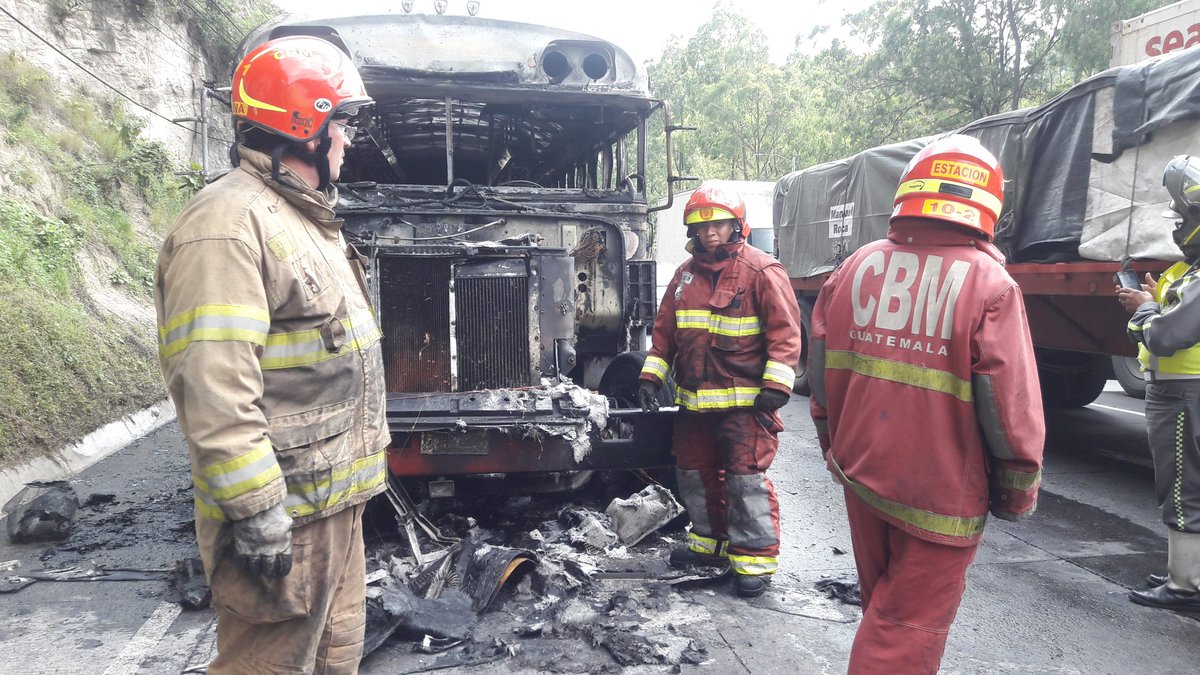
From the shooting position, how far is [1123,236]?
16.8ft

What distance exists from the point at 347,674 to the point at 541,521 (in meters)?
2.37

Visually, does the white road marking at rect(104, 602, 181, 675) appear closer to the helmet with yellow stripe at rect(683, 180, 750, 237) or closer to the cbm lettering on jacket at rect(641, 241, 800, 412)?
the cbm lettering on jacket at rect(641, 241, 800, 412)

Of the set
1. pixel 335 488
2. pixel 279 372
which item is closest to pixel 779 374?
pixel 335 488

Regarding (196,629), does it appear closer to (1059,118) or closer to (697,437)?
(697,437)

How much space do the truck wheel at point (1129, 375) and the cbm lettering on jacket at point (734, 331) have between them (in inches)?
268

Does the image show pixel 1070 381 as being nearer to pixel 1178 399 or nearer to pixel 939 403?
pixel 1178 399

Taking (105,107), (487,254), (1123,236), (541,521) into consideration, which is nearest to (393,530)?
(541,521)

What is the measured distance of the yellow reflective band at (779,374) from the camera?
12.3 ft

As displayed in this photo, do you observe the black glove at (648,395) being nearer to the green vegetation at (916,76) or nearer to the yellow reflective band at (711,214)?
the yellow reflective band at (711,214)

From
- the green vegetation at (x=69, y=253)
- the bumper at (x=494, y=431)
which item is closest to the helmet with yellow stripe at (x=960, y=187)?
the bumper at (x=494, y=431)

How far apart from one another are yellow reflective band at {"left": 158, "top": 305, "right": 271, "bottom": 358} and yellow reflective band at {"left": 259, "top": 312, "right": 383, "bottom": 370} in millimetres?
93

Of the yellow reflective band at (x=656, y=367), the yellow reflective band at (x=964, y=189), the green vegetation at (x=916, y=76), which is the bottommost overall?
the yellow reflective band at (x=656, y=367)

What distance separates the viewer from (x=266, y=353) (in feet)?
6.36

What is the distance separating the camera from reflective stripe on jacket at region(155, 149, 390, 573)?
5.81 feet
